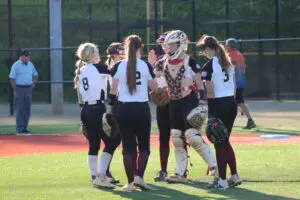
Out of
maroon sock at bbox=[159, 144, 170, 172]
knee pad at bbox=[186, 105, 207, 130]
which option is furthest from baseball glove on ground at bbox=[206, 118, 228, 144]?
maroon sock at bbox=[159, 144, 170, 172]

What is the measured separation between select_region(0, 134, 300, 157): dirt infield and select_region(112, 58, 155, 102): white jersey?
5512mm

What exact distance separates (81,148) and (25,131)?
3865mm

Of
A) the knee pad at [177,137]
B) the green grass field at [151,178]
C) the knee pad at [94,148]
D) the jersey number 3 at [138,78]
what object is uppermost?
the jersey number 3 at [138,78]

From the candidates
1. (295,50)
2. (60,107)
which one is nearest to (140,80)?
(60,107)

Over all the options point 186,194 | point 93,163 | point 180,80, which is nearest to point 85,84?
point 93,163

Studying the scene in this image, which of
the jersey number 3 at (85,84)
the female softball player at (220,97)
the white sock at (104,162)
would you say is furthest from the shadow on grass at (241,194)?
the jersey number 3 at (85,84)

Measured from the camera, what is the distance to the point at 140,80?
10133 millimetres

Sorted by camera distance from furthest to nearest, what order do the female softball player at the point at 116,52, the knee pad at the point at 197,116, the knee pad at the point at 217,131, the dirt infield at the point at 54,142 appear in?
the dirt infield at the point at 54,142 < the female softball player at the point at 116,52 < the knee pad at the point at 197,116 < the knee pad at the point at 217,131

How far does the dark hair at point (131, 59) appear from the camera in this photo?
10031 mm

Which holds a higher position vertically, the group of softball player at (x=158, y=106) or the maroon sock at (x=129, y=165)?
the group of softball player at (x=158, y=106)

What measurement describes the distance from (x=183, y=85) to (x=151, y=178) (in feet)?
5.34

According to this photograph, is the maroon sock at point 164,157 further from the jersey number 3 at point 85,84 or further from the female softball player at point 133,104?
the jersey number 3 at point 85,84

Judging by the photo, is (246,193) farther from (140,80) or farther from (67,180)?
(67,180)

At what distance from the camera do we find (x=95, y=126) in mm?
10648
